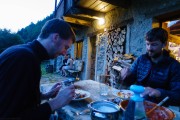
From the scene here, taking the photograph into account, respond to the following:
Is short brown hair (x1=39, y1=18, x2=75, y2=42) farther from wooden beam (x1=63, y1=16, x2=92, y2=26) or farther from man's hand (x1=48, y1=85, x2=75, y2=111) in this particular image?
wooden beam (x1=63, y1=16, x2=92, y2=26)

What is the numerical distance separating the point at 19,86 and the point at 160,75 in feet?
5.77

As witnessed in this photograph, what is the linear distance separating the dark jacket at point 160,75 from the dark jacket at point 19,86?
123 centimetres

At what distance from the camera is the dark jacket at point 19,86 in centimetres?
106

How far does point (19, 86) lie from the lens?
42.7 inches

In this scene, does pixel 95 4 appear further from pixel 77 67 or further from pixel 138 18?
pixel 77 67

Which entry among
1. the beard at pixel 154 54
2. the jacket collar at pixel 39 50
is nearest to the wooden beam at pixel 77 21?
the beard at pixel 154 54

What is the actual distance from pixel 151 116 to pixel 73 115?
615 mm

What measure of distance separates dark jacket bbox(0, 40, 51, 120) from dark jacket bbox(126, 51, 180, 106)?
1234mm

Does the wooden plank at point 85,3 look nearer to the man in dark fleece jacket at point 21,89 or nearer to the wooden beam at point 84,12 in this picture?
the wooden beam at point 84,12

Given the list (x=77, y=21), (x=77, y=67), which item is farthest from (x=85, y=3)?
(x=77, y=67)

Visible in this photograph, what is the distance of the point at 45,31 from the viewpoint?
155 centimetres

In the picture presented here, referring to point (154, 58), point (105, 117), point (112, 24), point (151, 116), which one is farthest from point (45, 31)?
point (112, 24)

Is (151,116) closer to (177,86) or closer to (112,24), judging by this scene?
(177,86)

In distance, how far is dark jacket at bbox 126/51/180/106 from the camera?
1.83m
